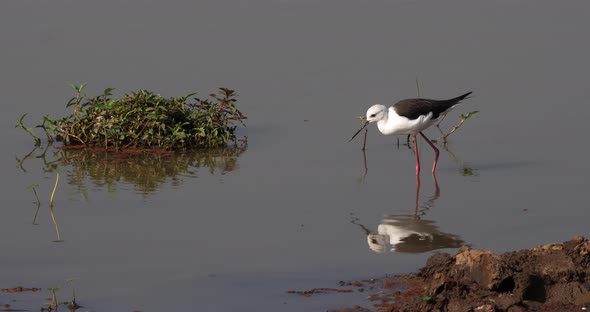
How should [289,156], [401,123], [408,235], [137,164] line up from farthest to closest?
1. [289,156]
2. [401,123]
3. [137,164]
4. [408,235]

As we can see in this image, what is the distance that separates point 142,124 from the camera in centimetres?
1042

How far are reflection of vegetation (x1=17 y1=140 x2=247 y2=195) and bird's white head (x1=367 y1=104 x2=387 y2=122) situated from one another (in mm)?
1292

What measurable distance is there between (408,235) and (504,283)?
1808 mm

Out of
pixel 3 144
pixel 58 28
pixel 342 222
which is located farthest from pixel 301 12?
pixel 342 222

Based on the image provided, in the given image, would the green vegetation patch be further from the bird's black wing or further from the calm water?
the bird's black wing

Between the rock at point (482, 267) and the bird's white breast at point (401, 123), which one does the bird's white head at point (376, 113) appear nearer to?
the bird's white breast at point (401, 123)

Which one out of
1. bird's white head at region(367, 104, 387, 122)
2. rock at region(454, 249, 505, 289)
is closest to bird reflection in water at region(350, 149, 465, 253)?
rock at region(454, 249, 505, 289)

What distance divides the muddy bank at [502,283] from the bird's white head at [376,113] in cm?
381

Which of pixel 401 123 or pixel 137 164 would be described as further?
pixel 401 123

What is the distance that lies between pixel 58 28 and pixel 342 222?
768 cm

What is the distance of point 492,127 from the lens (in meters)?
11.3

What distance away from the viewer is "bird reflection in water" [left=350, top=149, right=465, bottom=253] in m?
7.70

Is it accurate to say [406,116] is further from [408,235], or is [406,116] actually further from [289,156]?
[408,235]

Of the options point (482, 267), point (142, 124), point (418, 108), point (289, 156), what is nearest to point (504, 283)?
point (482, 267)
